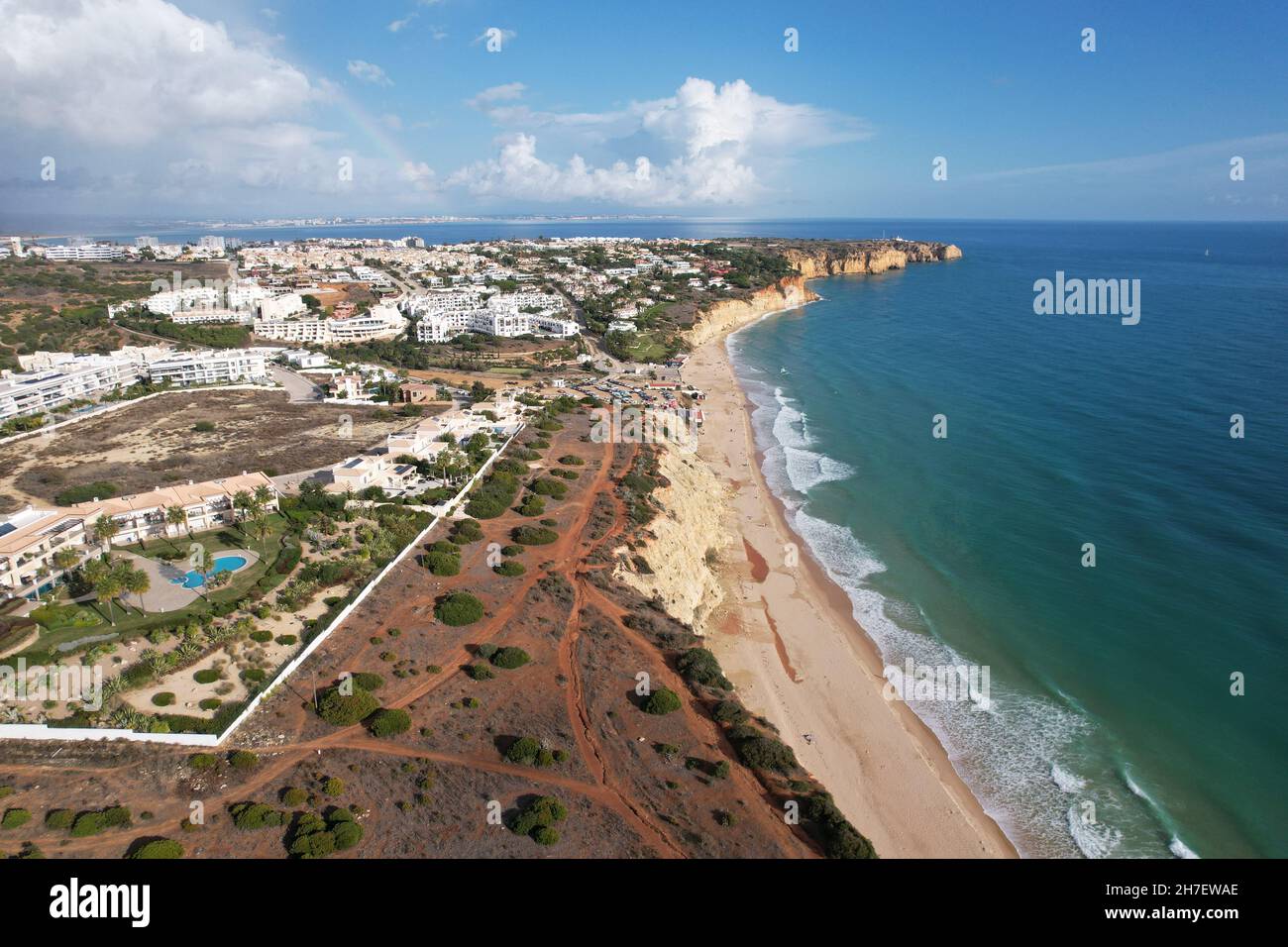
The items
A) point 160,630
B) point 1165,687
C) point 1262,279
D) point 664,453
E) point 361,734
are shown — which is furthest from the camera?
point 1262,279

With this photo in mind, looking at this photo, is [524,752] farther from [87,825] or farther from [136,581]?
[136,581]

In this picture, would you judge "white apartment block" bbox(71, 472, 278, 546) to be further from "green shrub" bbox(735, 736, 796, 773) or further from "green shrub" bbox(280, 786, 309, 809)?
"green shrub" bbox(735, 736, 796, 773)

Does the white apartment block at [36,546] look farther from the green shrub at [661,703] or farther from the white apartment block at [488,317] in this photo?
the white apartment block at [488,317]

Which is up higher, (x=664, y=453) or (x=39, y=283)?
(x=39, y=283)

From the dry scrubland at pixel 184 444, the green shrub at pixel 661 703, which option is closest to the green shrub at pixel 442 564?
the green shrub at pixel 661 703

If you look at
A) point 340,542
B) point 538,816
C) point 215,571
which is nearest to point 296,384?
point 340,542

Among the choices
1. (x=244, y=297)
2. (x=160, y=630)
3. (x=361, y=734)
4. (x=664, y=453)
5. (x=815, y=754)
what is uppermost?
(x=244, y=297)

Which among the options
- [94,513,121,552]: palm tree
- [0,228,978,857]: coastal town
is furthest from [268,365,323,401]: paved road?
[94,513,121,552]: palm tree
